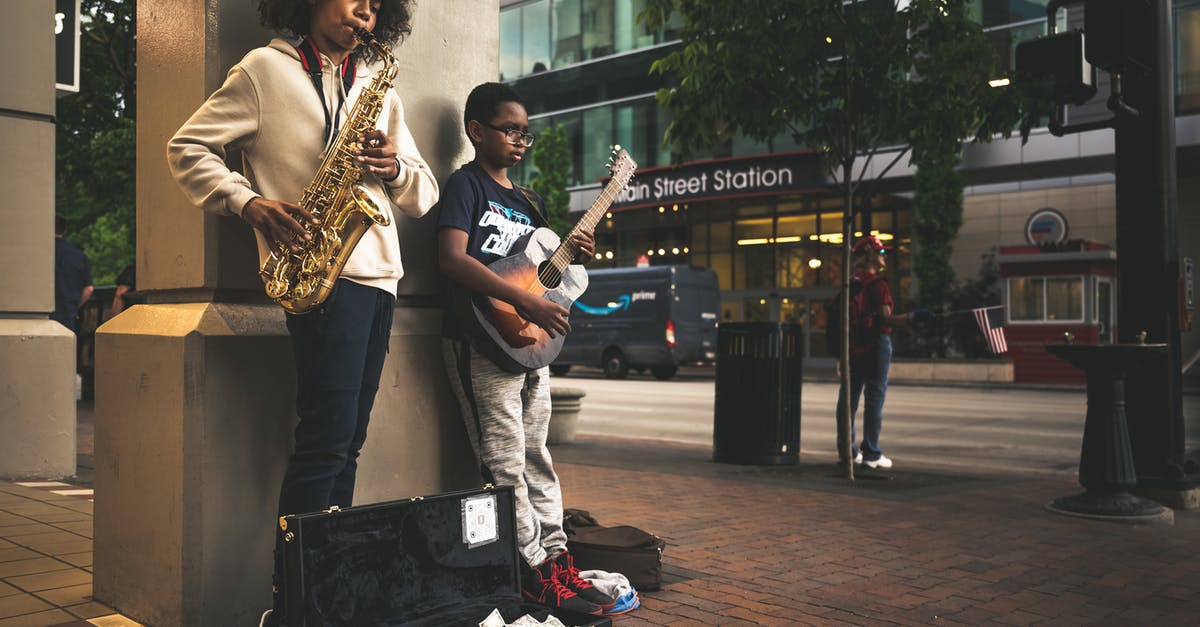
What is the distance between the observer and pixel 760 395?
365 inches

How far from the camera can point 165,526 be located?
11.5 feet

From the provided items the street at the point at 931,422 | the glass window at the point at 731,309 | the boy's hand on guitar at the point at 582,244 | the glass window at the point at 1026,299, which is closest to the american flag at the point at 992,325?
the street at the point at 931,422

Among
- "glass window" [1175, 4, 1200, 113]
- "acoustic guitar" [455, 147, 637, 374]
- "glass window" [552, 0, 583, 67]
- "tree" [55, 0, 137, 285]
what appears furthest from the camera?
"glass window" [552, 0, 583, 67]

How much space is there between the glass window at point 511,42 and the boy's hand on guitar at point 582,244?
36114 mm

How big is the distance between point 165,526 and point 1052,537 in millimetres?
4921

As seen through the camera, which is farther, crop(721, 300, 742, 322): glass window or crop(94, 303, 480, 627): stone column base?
crop(721, 300, 742, 322): glass window

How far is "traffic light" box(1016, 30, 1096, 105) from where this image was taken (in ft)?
23.6

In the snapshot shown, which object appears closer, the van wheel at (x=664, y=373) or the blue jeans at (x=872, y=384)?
the blue jeans at (x=872, y=384)

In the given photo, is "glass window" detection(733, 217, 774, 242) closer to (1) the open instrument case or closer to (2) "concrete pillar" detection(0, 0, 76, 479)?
(2) "concrete pillar" detection(0, 0, 76, 479)

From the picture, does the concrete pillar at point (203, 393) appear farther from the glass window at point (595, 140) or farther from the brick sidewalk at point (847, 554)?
the glass window at point (595, 140)

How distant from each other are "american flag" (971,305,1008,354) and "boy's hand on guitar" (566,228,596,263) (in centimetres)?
518

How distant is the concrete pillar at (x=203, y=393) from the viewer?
3.46 m

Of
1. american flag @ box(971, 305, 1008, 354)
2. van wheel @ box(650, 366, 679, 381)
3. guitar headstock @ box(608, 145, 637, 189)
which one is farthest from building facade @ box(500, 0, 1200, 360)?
guitar headstock @ box(608, 145, 637, 189)

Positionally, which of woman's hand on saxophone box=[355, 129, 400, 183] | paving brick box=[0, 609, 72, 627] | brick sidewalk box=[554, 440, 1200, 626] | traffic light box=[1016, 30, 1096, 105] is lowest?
brick sidewalk box=[554, 440, 1200, 626]
